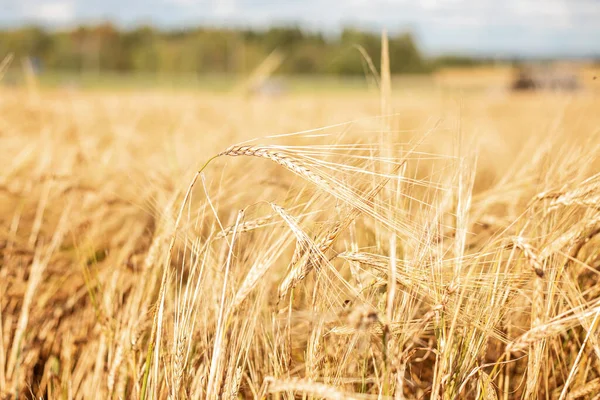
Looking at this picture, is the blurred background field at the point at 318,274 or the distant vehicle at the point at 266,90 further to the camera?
the distant vehicle at the point at 266,90

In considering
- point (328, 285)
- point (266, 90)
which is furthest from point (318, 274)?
point (266, 90)

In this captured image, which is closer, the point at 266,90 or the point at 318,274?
the point at 318,274

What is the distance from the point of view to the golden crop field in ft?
2.57

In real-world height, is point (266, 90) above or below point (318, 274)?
above

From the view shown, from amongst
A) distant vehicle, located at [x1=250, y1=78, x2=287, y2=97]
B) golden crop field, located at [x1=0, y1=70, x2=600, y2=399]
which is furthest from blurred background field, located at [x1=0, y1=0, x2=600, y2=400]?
distant vehicle, located at [x1=250, y1=78, x2=287, y2=97]

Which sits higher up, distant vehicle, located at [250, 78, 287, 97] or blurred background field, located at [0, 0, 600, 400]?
distant vehicle, located at [250, 78, 287, 97]

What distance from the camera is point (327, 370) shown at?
878mm

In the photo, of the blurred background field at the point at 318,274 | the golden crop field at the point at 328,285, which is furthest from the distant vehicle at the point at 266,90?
the golden crop field at the point at 328,285

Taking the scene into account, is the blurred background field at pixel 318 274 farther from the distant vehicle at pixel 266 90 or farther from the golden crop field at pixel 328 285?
the distant vehicle at pixel 266 90

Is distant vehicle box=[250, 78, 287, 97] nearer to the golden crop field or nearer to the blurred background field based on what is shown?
the blurred background field

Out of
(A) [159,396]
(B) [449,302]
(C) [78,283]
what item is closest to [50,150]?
(C) [78,283]

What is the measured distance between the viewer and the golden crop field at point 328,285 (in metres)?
0.78

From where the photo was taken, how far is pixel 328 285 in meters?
0.91

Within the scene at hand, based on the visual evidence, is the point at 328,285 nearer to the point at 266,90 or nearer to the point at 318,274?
the point at 318,274
